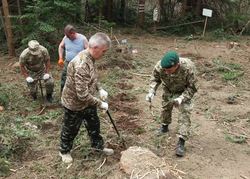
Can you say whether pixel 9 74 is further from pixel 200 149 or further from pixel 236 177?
pixel 236 177

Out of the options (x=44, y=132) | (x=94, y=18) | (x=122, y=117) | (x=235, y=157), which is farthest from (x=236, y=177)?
(x=94, y=18)

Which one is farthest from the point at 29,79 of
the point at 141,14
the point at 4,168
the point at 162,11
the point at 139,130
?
the point at 162,11

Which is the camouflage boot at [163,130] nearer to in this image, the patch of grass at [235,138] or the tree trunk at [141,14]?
the patch of grass at [235,138]

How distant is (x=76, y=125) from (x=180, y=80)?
1643 mm

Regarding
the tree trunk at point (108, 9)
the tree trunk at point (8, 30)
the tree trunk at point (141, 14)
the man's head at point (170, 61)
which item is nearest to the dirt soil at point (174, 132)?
the tree trunk at point (8, 30)

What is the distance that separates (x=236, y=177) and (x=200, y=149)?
0.85m

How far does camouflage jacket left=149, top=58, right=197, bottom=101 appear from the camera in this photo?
572cm

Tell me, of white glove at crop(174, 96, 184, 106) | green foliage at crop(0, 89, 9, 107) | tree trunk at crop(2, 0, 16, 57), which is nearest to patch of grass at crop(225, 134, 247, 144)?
white glove at crop(174, 96, 184, 106)

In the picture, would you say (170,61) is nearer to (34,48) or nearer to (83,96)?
(83,96)

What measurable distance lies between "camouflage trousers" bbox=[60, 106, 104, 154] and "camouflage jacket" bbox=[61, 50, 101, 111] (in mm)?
135

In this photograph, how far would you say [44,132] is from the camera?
6801 mm

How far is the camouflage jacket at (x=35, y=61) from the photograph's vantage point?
774 centimetres

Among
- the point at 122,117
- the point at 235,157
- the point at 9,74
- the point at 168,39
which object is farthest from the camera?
the point at 168,39

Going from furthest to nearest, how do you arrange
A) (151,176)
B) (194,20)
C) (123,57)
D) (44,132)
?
(194,20) → (123,57) → (44,132) → (151,176)
